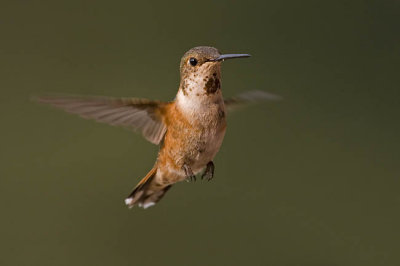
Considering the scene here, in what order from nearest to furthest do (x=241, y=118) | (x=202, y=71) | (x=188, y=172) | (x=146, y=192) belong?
(x=202, y=71)
(x=188, y=172)
(x=146, y=192)
(x=241, y=118)

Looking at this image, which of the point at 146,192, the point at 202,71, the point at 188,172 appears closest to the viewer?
the point at 202,71

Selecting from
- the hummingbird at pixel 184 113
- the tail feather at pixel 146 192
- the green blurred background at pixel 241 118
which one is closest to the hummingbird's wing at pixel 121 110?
the hummingbird at pixel 184 113

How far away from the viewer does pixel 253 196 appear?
6.18 ft

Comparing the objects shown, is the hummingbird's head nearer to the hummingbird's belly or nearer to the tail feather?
the hummingbird's belly

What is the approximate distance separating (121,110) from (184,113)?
9 cm

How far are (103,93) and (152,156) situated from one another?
29cm

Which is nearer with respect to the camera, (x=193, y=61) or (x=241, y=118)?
(x=193, y=61)

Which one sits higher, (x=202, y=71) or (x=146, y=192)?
(x=202, y=71)

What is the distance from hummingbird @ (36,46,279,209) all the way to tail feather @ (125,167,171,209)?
17mm

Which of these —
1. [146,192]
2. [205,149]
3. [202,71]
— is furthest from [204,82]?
[146,192]

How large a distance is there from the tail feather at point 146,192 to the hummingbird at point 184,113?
0.06ft

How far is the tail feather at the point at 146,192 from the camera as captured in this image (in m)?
0.90

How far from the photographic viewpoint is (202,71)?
25.1 inches

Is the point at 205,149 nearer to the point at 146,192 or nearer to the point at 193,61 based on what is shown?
the point at 193,61
